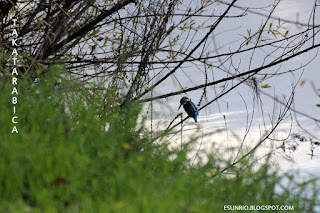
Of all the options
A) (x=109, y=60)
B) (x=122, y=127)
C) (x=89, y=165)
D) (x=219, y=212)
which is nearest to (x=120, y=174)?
(x=89, y=165)

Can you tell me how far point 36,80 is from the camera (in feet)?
12.2

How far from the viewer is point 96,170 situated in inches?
80.8

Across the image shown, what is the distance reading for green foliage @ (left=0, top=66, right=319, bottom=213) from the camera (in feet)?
6.20

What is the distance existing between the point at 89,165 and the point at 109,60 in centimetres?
230

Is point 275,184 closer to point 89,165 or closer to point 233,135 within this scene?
point 233,135

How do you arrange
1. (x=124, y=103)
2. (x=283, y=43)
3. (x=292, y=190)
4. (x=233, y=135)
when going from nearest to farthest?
1. (x=292, y=190)
2. (x=233, y=135)
3. (x=124, y=103)
4. (x=283, y=43)

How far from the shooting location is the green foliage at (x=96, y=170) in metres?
1.89

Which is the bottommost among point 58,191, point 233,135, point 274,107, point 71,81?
point 58,191

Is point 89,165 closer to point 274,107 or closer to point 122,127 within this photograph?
point 122,127

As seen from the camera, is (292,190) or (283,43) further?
(283,43)

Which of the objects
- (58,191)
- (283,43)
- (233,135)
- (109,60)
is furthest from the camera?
(109,60)

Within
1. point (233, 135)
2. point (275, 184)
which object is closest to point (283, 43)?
point (233, 135)

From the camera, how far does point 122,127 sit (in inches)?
119

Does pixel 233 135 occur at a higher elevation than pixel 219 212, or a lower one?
higher
